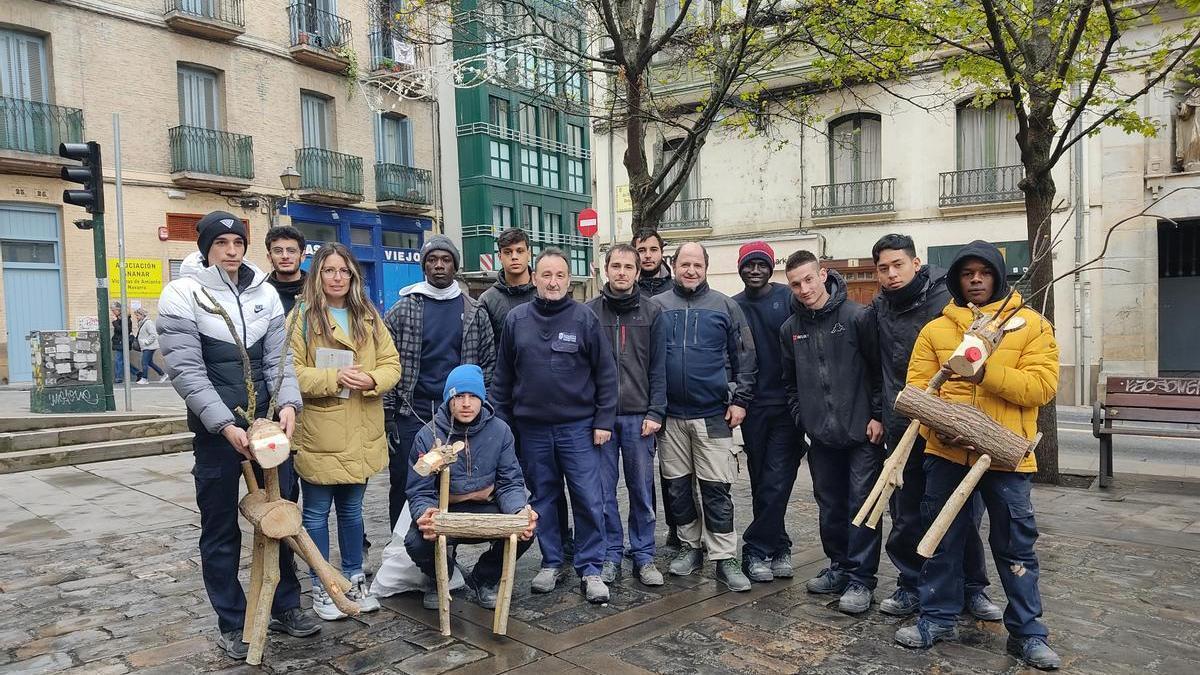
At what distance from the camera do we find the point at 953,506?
140 inches

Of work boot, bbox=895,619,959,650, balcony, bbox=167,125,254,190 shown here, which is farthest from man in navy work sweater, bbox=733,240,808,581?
A: balcony, bbox=167,125,254,190

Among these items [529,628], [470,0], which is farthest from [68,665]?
[470,0]

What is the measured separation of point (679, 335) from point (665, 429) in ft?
1.98

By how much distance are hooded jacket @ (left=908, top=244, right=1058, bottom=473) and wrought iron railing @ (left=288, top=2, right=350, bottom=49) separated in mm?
21739

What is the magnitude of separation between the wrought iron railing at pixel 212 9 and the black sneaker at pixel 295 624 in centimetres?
1942

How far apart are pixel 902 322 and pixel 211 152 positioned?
1957 cm

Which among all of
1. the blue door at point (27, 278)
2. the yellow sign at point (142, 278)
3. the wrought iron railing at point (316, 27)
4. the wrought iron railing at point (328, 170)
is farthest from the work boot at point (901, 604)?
the wrought iron railing at point (316, 27)

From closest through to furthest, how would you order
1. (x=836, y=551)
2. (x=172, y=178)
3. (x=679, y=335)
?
(x=836, y=551), (x=679, y=335), (x=172, y=178)

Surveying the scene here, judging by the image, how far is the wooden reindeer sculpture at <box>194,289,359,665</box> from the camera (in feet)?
11.8

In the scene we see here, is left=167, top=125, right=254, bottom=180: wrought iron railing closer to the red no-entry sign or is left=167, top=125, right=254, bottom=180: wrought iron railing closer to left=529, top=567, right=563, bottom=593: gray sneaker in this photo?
the red no-entry sign

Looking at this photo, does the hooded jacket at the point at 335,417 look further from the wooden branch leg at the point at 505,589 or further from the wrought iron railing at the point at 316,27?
the wrought iron railing at the point at 316,27

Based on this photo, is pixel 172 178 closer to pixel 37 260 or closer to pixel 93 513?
pixel 37 260

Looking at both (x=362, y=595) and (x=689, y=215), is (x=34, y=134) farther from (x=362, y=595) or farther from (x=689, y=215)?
(x=362, y=595)

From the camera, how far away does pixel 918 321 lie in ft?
14.1
